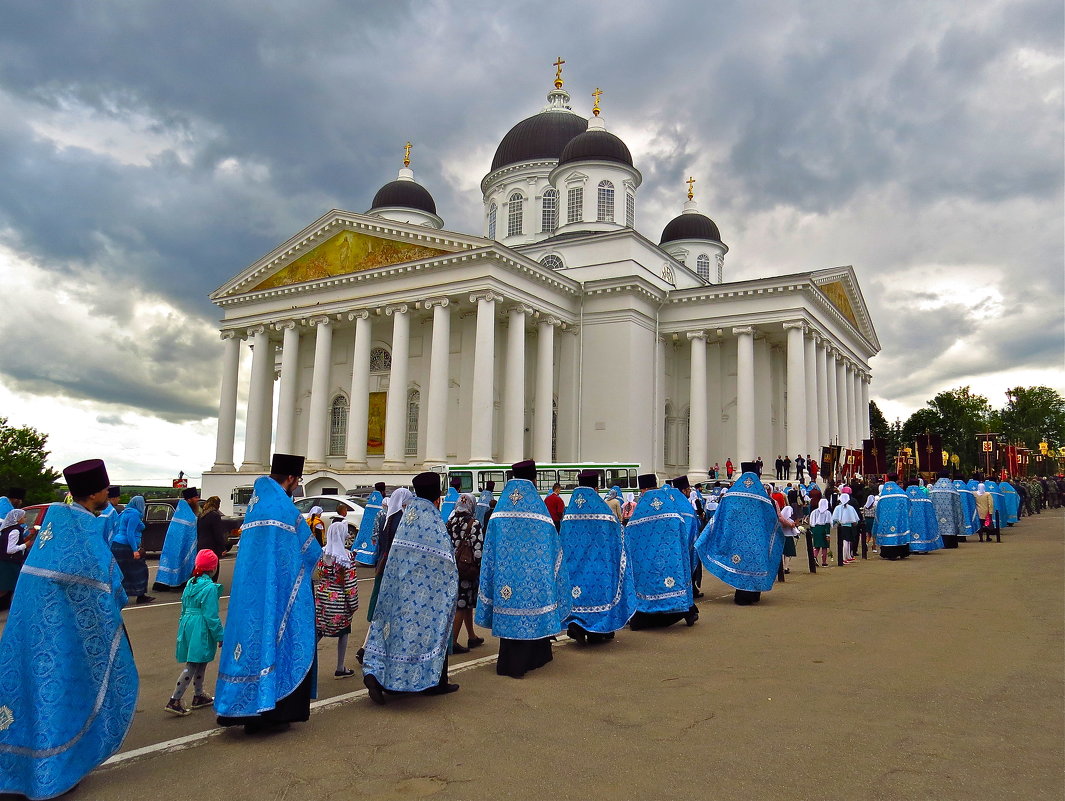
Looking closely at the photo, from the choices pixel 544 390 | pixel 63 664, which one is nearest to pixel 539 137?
pixel 544 390

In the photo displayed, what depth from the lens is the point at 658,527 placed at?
8.88 m

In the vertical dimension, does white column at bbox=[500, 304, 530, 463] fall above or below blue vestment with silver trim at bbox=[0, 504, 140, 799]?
above

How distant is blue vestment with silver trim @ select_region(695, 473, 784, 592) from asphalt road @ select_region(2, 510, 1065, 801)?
1864 mm

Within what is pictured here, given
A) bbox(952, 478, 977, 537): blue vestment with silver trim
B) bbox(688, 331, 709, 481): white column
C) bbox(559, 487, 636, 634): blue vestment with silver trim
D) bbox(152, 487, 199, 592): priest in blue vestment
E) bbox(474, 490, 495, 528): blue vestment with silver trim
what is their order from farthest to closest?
bbox(688, 331, 709, 481): white column, bbox(952, 478, 977, 537): blue vestment with silver trim, bbox(474, 490, 495, 528): blue vestment with silver trim, bbox(152, 487, 199, 592): priest in blue vestment, bbox(559, 487, 636, 634): blue vestment with silver trim

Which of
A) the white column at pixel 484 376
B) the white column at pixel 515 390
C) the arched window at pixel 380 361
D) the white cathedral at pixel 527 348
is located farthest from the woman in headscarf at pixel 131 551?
the arched window at pixel 380 361

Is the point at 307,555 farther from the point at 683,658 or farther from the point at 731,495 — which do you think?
the point at 731,495

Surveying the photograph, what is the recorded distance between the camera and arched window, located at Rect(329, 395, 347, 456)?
34.9 m

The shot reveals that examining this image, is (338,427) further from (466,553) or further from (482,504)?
(466,553)

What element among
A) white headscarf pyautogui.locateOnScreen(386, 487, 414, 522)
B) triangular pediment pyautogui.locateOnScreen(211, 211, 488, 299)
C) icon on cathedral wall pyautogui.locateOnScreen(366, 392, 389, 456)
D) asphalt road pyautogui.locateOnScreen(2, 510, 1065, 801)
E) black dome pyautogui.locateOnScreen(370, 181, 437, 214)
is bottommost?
asphalt road pyautogui.locateOnScreen(2, 510, 1065, 801)

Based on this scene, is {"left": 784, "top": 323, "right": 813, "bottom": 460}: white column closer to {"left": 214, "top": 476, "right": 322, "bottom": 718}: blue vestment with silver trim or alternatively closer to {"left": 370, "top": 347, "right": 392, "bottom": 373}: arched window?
{"left": 370, "top": 347, "right": 392, "bottom": 373}: arched window

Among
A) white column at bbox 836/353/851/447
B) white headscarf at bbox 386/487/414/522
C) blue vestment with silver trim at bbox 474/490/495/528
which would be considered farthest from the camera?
white column at bbox 836/353/851/447

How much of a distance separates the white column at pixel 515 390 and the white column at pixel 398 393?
4052 millimetres

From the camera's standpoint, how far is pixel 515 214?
41.0 m

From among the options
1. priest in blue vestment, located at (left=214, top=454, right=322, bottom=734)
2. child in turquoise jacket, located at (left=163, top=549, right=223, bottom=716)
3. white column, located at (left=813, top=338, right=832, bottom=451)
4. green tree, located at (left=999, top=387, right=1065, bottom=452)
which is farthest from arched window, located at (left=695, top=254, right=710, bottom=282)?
green tree, located at (left=999, top=387, right=1065, bottom=452)
